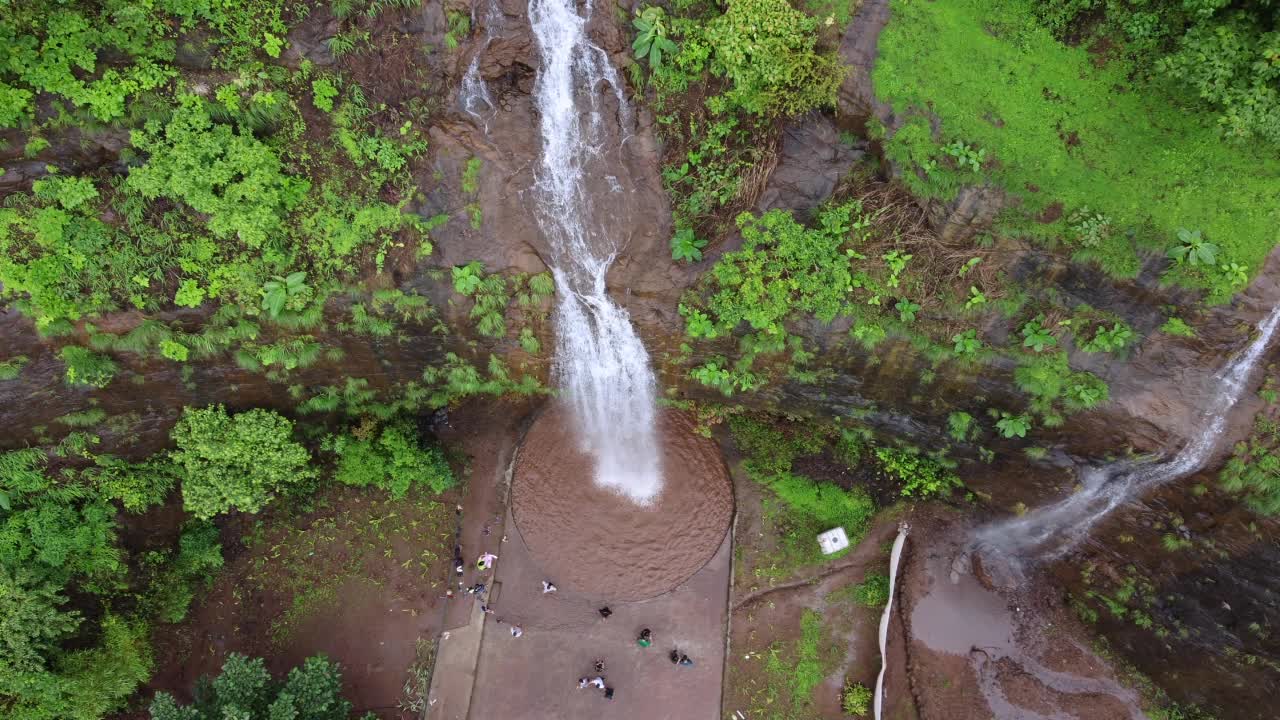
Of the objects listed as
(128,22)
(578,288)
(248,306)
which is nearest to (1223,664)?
(578,288)

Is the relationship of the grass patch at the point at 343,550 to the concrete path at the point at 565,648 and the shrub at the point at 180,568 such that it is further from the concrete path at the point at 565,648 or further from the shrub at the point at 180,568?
the concrete path at the point at 565,648

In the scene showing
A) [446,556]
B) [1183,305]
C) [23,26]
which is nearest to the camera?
[23,26]

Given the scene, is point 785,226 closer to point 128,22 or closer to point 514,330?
point 514,330

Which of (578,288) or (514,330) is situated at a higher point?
(578,288)

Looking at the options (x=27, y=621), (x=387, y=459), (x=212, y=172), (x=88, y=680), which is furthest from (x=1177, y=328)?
(x=27, y=621)

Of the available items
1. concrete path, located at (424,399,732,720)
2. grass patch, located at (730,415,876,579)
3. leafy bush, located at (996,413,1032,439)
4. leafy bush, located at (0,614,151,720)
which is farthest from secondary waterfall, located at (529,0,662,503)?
leafy bush, located at (0,614,151,720)

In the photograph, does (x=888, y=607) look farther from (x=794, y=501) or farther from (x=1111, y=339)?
(x=1111, y=339)

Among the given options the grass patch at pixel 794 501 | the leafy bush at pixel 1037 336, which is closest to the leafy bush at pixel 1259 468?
the leafy bush at pixel 1037 336
